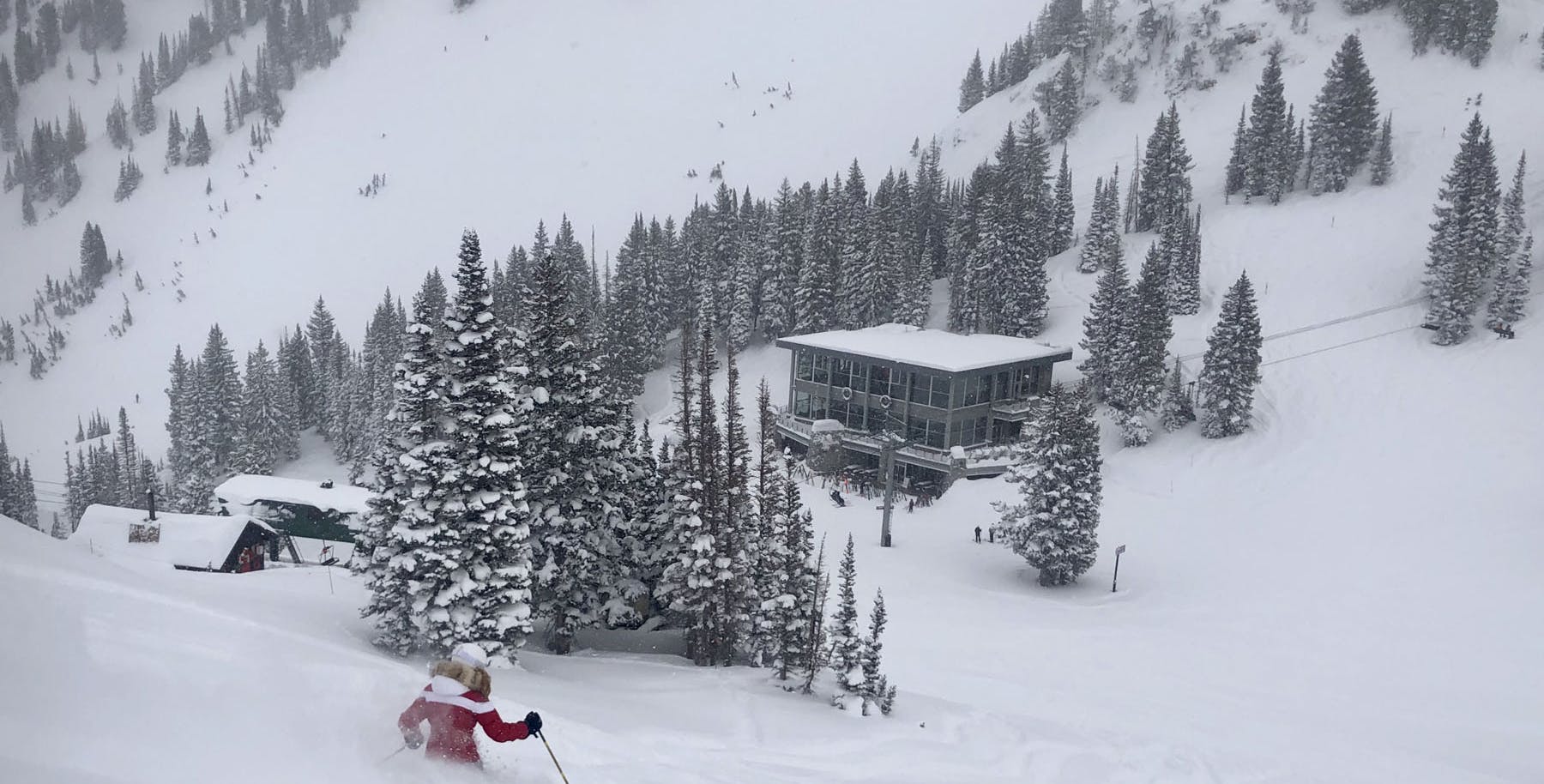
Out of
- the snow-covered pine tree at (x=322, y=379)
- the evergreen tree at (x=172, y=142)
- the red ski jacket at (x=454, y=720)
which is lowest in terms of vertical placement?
the snow-covered pine tree at (x=322, y=379)

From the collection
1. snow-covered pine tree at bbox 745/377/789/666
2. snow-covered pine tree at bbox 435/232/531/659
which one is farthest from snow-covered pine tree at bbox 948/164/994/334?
snow-covered pine tree at bbox 435/232/531/659

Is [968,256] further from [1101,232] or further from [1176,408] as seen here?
[1176,408]

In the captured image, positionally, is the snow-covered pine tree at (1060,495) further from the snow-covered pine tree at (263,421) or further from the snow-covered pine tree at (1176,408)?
the snow-covered pine tree at (263,421)

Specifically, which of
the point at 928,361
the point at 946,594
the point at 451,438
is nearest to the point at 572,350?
the point at 451,438

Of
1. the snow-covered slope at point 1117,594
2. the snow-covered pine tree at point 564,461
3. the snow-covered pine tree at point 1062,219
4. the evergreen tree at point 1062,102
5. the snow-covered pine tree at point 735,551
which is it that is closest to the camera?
the snow-covered slope at point 1117,594

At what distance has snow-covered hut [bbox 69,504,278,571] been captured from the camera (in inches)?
1249

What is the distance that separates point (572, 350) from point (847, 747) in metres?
11.1

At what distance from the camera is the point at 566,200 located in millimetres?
134875

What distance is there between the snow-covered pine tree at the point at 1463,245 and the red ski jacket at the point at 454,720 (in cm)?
5981

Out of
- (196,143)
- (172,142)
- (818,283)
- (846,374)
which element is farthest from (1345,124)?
(172,142)

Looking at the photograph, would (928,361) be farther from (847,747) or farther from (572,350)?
(847,747)

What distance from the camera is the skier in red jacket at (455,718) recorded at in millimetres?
7746

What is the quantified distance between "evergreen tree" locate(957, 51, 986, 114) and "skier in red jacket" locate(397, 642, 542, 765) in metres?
128

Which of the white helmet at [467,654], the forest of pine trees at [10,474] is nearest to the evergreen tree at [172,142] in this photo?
the forest of pine trees at [10,474]
